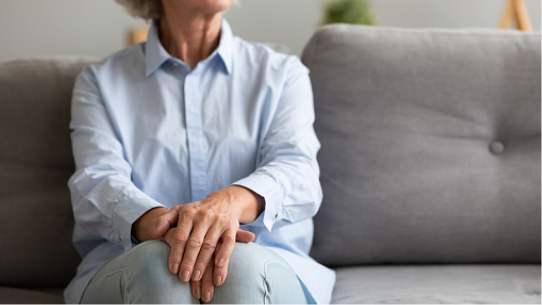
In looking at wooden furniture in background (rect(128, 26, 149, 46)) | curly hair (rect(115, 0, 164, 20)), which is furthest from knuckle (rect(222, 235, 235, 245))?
wooden furniture in background (rect(128, 26, 149, 46))

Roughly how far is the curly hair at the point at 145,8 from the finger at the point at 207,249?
2.22 feet

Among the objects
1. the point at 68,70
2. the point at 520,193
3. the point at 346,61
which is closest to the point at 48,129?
the point at 68,70

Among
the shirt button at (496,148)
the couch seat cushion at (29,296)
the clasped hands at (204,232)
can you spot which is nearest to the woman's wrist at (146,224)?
the clasped hands at (204,232)

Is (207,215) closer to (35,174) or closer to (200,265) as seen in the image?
(200,265)

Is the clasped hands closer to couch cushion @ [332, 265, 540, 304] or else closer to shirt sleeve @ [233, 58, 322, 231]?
shirt sleeve @ [233, 58, 322, 231]

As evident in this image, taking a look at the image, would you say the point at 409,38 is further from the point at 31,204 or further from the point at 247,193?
the point at 31,204

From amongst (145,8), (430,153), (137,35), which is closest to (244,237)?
(430,153)

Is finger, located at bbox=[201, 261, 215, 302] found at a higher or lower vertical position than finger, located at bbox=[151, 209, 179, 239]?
lower

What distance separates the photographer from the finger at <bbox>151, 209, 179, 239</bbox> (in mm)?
978

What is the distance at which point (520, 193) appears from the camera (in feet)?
4.50

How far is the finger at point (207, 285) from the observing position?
90cm

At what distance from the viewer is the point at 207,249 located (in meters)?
0.94

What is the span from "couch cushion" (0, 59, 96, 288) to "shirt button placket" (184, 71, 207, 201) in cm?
32

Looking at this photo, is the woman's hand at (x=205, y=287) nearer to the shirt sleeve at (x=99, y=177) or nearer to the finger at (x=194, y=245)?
the finger at (x=194, y=245)
